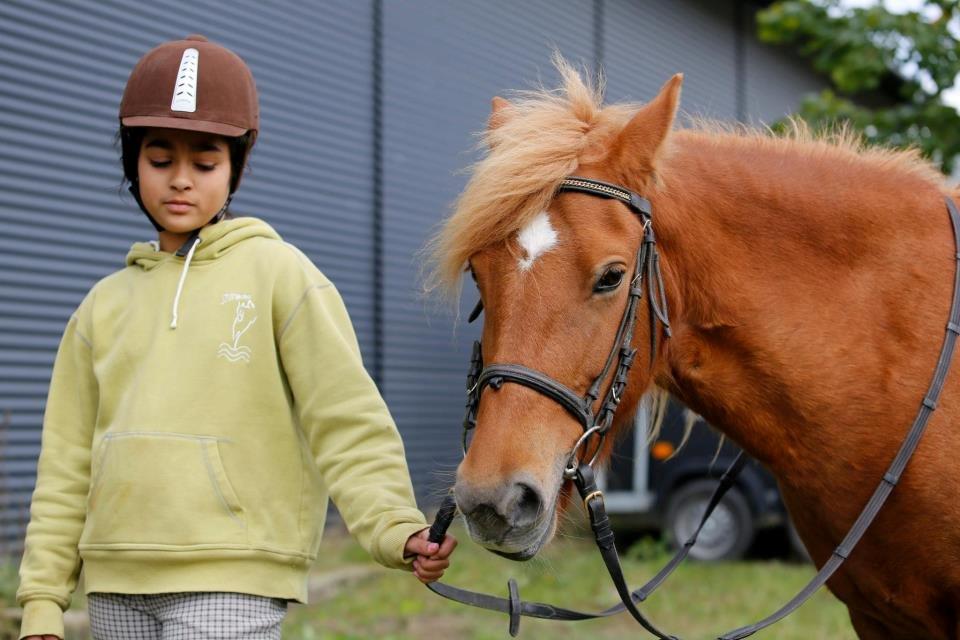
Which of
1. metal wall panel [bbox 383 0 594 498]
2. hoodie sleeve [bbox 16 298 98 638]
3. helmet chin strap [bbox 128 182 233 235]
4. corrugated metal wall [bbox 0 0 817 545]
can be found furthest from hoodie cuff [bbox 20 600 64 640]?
metal wall panel [bbox 383 0 594 498]

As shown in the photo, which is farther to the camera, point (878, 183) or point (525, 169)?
point (878, 183)

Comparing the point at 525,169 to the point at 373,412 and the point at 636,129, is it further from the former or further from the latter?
the point at 373,412

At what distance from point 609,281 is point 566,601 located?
14.8 ft

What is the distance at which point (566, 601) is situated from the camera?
20.8 ft

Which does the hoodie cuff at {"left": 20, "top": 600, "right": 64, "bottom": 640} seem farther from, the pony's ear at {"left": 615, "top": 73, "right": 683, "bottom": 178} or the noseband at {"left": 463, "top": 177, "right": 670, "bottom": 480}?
the pony's ear at {"left": 615, "top": 73, "right": 683, "bottom": 178}

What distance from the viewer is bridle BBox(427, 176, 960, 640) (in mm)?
2119

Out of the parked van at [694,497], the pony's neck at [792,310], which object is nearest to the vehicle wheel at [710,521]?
the parked van at [694,497]

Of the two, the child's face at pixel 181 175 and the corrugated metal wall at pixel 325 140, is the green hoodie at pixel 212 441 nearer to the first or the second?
the child's face at pixel 181 175

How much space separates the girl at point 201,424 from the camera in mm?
2141

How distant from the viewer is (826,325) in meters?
2.48

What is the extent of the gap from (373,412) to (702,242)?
0.91 metres

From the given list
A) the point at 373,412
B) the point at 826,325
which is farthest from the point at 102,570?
the point at 826,325

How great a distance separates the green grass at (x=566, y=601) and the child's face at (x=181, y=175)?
2.72m

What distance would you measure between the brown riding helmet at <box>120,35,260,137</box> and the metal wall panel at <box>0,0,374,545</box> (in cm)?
363
